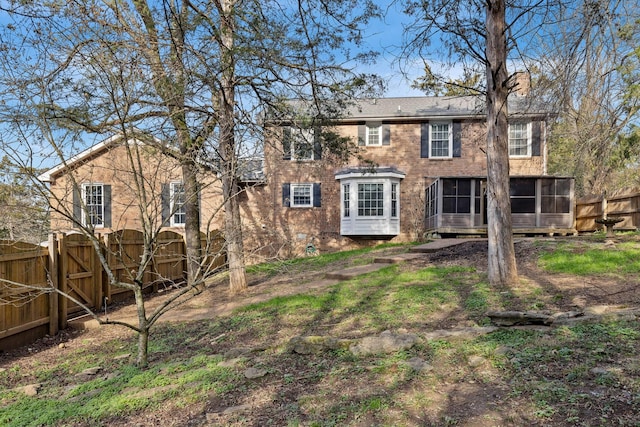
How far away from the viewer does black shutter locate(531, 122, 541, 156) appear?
17141 mm

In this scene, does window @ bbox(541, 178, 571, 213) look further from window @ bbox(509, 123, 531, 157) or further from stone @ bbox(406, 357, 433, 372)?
stone @ bbox(406, 357, 433, 372)

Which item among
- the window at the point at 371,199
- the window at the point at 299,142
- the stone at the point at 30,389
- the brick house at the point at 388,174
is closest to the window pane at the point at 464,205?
the brick house at the point at 388,174

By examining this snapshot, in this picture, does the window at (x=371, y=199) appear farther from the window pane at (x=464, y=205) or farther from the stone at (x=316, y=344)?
the stone at (x=316, y=344)

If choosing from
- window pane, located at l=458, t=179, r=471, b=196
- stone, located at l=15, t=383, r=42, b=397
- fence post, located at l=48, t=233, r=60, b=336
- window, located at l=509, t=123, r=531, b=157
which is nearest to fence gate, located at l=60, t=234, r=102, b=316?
fence post, located at l=48, t=233, r=60, b=336

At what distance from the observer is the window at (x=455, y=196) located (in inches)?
613

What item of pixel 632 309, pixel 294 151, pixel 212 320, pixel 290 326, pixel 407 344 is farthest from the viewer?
pixel 294 151

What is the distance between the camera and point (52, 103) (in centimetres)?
636

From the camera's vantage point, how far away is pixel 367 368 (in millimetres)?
3969

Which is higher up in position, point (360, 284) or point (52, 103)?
point (52, 103)

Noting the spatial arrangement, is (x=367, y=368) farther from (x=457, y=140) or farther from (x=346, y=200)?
(x=457, y=140)

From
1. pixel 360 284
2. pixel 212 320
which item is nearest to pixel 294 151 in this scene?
pixel 360 284

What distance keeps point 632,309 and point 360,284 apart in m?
4.65

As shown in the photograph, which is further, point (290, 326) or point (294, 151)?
point (294, 151)

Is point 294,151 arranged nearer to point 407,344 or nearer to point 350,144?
point 350,144
